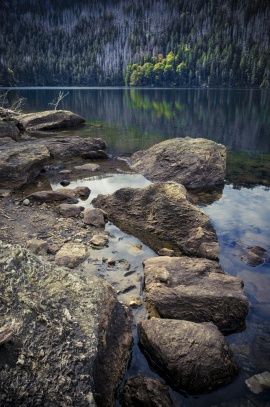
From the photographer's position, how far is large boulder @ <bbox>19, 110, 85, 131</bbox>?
2495cm

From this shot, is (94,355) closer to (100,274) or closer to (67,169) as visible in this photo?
(100,274)

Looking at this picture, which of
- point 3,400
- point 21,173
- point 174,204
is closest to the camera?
point 3,400

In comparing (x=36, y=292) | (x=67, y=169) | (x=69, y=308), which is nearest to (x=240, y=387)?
(x=69, y=308)

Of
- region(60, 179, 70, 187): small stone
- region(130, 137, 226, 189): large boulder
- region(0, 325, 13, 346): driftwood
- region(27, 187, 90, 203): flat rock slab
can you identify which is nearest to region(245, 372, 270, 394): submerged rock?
region(0, 325, 13, 346): driftwood

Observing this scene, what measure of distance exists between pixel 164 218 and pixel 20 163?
6205 mm

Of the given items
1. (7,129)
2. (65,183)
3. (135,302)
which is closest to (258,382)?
(135,302)

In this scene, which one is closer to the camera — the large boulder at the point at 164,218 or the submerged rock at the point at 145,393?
the submerged rock at the point at 145,393

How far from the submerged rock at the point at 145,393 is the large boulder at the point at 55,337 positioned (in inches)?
7.4

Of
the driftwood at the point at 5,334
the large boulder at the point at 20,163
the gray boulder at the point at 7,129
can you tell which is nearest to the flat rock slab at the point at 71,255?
the driftwood at the point at 5,334

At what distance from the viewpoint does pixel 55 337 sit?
2.99 m

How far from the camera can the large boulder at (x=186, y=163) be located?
12219 millimetres

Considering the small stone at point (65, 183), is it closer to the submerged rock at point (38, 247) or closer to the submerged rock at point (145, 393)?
the submerged rock at point (38, 247)

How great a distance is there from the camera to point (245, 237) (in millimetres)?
7938

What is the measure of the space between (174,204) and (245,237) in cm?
208
